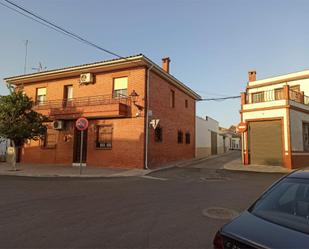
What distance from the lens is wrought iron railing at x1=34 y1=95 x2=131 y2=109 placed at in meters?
17.7

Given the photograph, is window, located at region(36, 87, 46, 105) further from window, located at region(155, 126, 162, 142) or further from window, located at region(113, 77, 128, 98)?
window, located at region(155, 126, 162, 142)

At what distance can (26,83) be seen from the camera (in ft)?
73.0

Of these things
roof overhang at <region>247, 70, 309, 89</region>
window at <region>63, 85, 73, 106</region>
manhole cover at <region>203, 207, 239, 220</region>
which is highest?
roof overhang at <region>247, 70, 309, 89</region>

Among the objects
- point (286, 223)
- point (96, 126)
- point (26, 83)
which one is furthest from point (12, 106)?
point (286, 223)

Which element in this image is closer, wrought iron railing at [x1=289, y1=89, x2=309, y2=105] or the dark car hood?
the dark car hood

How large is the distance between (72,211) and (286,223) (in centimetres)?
509

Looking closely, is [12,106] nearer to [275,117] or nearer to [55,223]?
[55,223]

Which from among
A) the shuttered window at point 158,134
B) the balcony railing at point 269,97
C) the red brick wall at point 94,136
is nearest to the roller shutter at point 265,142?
the balcony railing at point 269,97

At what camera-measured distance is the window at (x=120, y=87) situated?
18031 millimetres

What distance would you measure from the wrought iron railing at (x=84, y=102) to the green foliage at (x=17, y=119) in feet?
11.5

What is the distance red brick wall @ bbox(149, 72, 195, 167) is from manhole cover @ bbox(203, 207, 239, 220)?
10.8 metres

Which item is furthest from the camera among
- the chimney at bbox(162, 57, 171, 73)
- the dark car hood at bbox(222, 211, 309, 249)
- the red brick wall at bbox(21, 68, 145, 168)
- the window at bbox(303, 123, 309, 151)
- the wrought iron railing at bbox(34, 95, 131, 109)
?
the chimney at bbox(162, 57, 171, 73)

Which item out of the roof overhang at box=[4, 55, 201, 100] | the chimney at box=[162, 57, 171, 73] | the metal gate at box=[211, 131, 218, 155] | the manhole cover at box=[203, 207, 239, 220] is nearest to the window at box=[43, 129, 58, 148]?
the roof overhang at box=[4, 55, 201, 100]

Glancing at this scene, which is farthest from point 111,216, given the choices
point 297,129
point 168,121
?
point 297,129
